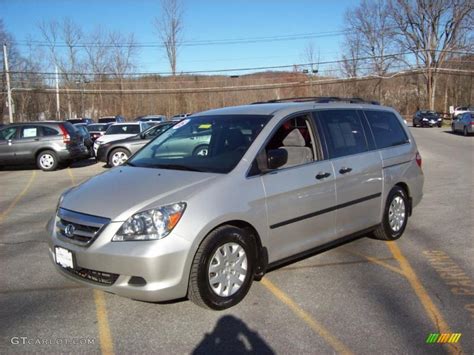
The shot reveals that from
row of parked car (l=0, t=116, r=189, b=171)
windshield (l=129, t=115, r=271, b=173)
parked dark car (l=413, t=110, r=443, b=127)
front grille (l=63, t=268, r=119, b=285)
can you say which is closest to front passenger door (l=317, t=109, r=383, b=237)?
windshield (l=129, t=115, r=271, b=173)

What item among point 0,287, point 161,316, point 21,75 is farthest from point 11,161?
point 21,75

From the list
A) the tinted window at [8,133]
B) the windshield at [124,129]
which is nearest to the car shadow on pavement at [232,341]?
the tinted window at [8,133]

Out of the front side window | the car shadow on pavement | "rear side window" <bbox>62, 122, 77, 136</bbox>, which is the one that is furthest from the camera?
"rear side window" <bbox>62, 122, 77, 136</bbox>

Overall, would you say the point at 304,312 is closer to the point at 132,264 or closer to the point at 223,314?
the point at 223,314

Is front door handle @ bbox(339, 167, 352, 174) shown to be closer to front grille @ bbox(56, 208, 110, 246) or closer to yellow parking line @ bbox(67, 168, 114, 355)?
front grille @ bbox(56, 208, 110, 246)

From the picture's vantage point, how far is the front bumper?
12.1 feet

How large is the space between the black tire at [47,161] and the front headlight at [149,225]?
13513 mm

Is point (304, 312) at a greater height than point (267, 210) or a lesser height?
lesser

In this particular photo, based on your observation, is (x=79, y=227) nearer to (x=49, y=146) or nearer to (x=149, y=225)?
(x=149, y=225)

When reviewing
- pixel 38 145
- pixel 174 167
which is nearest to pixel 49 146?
pixel 38 145

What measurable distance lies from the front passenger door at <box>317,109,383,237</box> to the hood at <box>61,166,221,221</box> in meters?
1.58

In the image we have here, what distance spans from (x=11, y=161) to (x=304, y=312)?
14839mm

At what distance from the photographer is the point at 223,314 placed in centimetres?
404

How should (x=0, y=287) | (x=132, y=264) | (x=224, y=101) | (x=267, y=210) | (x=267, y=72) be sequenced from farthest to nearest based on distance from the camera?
(x=224, y=101) → (x=267, y=72) → (x=0, y=287) → (x=267, y=210) → (x=132, y=264)
